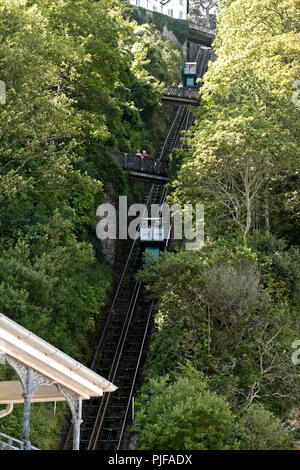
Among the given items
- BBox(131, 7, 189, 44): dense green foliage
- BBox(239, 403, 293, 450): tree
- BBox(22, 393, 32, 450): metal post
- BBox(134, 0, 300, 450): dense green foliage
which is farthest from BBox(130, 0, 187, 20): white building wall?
BBox(22, 393, 32, 450): metal post

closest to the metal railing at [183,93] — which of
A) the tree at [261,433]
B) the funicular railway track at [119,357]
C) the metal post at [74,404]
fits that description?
the funicular railway track at [119,357]

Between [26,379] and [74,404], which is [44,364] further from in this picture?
[74,404]

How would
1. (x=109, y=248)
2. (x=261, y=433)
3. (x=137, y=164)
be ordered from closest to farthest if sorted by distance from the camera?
1. (x=261, y=433)
2. (x=109, y=248)
3. (x=137, y=164)

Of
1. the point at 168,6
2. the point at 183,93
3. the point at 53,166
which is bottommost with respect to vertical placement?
the point at 53,166

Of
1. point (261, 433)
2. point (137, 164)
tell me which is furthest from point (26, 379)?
point (137, 164)

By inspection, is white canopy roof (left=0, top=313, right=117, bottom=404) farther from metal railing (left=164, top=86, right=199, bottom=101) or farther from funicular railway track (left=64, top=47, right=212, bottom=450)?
metal railing (left=164, top=86, right=199, bottom=101)

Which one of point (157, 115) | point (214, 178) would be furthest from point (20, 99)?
point (157, 115)
